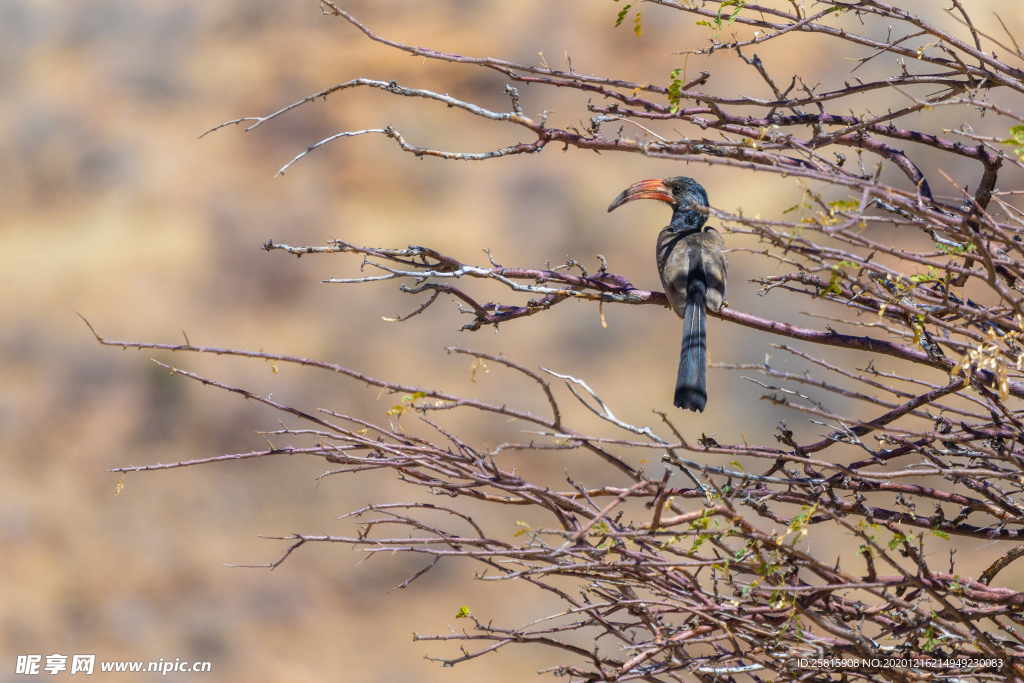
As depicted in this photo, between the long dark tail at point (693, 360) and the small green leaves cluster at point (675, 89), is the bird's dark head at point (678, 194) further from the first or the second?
the small green leaves cluster at point (675, 89)

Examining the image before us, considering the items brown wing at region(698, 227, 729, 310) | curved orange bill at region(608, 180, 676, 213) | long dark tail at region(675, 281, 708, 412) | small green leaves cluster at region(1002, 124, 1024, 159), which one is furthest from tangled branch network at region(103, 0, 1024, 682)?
curved orange bill at region(608, 180, 676, 213)

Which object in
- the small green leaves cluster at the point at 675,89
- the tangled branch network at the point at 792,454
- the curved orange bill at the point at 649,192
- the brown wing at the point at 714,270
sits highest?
the curved orange bill at the point at 649,192

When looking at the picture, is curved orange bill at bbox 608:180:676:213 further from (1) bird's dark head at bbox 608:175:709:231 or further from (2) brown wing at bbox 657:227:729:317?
(2) brown wing at bbox 657:227:729:317

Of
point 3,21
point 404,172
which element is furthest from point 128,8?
point 404,172

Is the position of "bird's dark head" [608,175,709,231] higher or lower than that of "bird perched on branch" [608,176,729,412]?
higher

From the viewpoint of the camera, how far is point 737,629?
1958 millimetres

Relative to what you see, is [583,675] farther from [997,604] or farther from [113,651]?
[113,651]

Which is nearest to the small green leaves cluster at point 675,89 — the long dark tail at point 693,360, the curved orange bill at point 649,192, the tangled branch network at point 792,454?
the tangled branch network at point 792,454

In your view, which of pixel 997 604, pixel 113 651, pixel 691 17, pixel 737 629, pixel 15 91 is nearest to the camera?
pixel 737 629

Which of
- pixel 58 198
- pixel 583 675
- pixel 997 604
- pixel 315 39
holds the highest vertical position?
pixel 315 39

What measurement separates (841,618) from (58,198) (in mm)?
11511

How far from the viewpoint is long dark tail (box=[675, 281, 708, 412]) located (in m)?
2.86

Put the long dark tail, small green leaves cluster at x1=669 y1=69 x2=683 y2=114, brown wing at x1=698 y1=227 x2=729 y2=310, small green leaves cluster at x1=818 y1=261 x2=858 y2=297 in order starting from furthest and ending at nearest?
brown wing at x1=698 y1=227 x2=729 y2=310, the long dark tail, small green leaves cluster at x1=669 y1=69 x2=683 y2=114, small green leaves cluster at x1=818 y1=261 x2=858 y2=297

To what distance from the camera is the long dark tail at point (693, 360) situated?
286 cm
